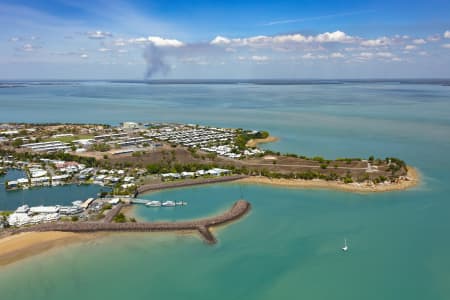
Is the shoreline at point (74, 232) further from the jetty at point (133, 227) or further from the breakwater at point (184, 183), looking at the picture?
the breakwater at point (184, 183)

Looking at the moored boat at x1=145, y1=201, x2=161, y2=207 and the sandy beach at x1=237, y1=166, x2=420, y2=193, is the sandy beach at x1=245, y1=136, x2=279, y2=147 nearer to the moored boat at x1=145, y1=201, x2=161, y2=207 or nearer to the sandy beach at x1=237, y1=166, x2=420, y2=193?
the sandy beach at x1=237, y1=166, x2=420, y2=193

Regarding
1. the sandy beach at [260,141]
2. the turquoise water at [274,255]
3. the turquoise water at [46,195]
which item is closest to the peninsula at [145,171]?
the sandy beach at [260,141]

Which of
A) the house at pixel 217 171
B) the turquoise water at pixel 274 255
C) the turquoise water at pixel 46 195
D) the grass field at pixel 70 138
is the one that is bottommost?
the turquoise water at pixel 274 255

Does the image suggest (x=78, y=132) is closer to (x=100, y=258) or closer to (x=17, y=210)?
(x=17, y=210)

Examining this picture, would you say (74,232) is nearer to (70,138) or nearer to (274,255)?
(274,255)

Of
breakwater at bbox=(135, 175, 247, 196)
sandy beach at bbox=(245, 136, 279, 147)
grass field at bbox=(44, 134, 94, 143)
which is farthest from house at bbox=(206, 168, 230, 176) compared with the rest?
grass field at bbox=(44, 134, 94, 143)

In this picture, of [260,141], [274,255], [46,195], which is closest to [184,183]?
[46,195]
